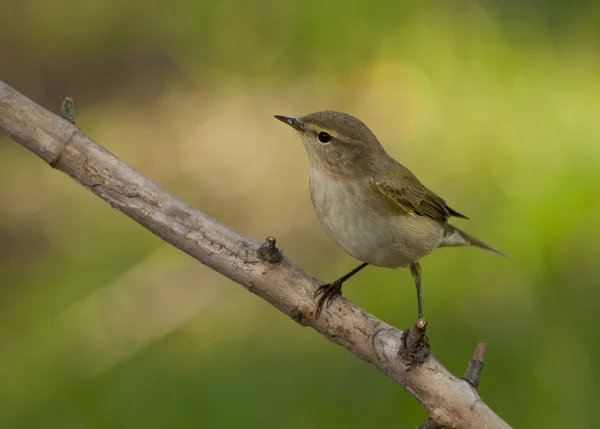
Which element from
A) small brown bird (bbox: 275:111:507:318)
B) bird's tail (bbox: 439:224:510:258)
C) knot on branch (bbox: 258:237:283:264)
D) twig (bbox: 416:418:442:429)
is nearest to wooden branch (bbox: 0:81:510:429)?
knot on branch (bbox: 258:237:283:264)

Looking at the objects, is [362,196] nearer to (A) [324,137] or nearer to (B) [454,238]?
(A) [324,137]

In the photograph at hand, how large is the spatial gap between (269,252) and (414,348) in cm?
61

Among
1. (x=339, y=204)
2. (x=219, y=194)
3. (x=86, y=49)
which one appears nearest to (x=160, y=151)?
(x=219, y=194)

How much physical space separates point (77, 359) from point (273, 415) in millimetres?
1398

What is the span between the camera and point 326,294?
3133 millimetres

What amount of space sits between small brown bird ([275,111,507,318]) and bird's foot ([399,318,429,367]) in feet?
1.83

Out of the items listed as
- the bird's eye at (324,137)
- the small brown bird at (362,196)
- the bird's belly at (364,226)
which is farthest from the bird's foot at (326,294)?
the bird's eye at (324,137)

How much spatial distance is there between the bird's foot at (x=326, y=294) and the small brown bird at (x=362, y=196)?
0.62ft

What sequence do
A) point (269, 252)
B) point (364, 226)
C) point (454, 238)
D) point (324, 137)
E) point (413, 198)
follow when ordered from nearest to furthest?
point (269, 252) < point (364, 226) < point (324, 137) < point (413, 198) < point (454, 238)

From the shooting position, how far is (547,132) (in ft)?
21.4

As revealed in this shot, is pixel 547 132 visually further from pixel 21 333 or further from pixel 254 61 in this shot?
pixel 21 333

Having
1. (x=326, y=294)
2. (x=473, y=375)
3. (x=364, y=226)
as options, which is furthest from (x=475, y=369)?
(x=364, y=226)

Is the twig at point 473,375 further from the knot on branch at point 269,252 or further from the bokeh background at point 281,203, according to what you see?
the bokeh background at point 281,203

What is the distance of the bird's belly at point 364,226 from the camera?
343cm
